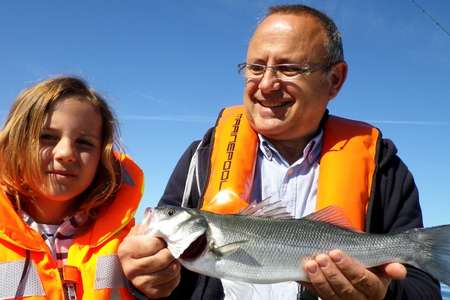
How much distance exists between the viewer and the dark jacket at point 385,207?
444 cm

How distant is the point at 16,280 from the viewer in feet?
16.0

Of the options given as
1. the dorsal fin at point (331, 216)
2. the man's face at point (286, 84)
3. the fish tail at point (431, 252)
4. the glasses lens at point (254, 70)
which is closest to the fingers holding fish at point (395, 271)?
the fish tail at point (431, 252)

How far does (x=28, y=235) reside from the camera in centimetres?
493

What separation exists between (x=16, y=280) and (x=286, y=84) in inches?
119

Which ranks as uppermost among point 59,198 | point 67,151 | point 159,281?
point 67,151

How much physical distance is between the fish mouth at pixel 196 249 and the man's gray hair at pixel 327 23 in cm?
225

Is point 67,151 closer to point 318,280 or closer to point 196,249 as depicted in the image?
point 196,249

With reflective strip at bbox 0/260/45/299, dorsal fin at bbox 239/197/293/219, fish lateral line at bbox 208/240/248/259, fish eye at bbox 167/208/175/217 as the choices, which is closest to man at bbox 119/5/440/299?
dorsal fin at bbox 239/197/293/219

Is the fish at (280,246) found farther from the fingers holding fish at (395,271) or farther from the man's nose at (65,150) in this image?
the man's nose at (65,150)

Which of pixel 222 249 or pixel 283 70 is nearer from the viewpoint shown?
pixel 222 249

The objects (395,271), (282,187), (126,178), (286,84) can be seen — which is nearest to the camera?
(395,271)

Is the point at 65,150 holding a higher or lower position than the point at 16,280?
higher

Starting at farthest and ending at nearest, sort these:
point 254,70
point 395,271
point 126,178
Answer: point 126,178 → point 254,70 → point 395,271

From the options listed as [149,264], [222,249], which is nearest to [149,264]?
[149,264]
